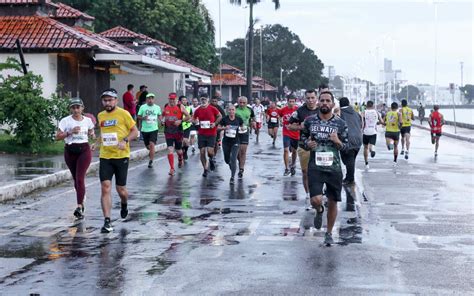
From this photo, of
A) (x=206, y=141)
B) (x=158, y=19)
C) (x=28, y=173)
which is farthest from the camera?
(x=158, y=19)

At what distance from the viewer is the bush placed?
76.3ft

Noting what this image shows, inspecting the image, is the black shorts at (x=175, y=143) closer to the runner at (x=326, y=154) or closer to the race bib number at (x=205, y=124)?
the race bib number at (x=205, y=124)

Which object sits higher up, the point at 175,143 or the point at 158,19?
the point at 158,19

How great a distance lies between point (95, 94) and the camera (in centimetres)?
3944

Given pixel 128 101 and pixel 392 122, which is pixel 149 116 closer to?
pixel 392 122

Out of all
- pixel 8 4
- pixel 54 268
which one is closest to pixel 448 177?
pixel 54 268

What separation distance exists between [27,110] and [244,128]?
6.60 meters

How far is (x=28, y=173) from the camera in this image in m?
18.2

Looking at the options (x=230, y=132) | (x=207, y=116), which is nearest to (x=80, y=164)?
(x=230, y=132)

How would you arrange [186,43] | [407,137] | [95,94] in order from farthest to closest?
[186,43], [95,94], [407,137]

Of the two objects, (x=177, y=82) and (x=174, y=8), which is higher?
(x=174, y=8)

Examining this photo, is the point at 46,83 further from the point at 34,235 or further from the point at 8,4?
the point at 34,235

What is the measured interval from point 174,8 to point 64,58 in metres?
27.7

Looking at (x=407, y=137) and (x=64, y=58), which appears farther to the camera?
(x=64, y=58)
